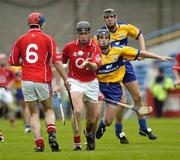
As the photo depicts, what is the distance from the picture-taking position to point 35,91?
13703 millimetres

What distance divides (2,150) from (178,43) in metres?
18.9

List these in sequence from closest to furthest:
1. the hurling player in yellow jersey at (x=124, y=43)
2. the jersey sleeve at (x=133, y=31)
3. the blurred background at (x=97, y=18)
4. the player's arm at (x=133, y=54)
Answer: the player's arm at (x=133, y=54) < the hurling player in yellow jersey at (x=124, y=43) < the jersey sleeve at (x=133, y=31) < the blurred background at (x=97, y=18)

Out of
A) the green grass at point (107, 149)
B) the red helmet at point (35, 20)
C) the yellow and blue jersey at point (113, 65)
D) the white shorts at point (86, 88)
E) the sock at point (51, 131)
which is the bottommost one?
the green grass at point (107, 149)

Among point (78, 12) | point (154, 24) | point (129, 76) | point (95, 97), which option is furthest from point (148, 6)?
point (95, 97)

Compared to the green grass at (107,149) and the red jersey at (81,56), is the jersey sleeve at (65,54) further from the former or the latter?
the green grass at (107,149)

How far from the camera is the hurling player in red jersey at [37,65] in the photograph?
1362 cm

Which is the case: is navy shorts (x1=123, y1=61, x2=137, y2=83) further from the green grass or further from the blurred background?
the blurred background

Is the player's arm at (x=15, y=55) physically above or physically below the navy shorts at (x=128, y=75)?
above

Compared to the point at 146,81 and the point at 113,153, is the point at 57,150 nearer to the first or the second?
the point at 113,153

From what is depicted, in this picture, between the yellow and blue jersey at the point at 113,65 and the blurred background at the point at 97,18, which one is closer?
the yellow and blue jersey at the point at 113,65

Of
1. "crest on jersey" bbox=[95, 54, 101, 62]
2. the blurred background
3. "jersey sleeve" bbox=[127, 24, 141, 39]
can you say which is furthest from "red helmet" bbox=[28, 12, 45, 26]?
the blurred background

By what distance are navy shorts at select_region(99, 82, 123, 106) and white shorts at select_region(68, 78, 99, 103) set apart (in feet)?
5.91

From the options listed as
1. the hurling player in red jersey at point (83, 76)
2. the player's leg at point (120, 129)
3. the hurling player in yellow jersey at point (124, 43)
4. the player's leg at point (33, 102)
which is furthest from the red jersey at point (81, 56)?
the player's leg at point (120, 129)

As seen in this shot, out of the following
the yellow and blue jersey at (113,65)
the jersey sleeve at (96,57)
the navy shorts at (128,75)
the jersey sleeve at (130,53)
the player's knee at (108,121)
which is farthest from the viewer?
the navy shorts at (128,75)
